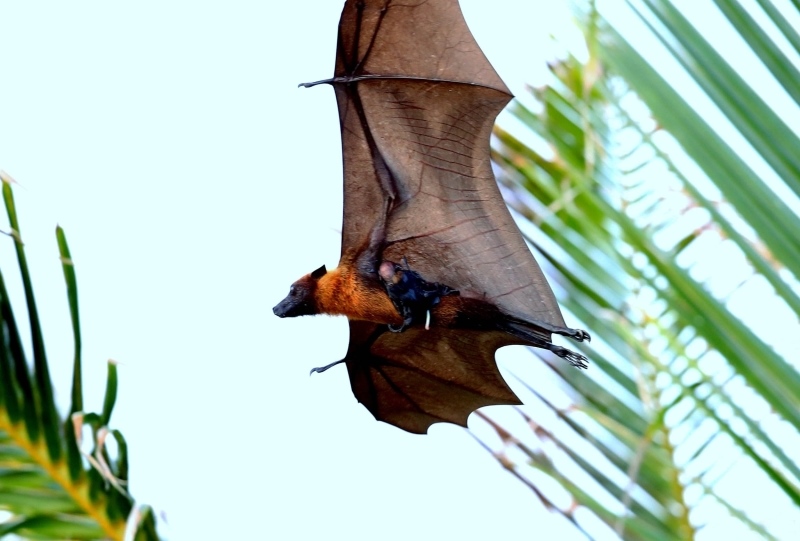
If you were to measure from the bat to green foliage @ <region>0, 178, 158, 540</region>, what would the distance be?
0.54 m

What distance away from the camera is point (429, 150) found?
6.88 ft

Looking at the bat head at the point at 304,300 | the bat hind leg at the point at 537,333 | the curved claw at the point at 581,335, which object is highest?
the bat head at the point at 304,300

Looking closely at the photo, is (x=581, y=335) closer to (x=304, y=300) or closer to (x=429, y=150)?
(x=429, y=150)

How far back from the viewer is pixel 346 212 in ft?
A: 6.59

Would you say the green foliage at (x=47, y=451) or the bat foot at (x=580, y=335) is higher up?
the green foliage at (x=47, y=451)

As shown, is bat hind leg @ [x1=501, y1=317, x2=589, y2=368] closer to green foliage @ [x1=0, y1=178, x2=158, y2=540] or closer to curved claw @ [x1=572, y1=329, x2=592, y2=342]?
curved claw @ [x1=572, y1=329, x2=592, y2=342]

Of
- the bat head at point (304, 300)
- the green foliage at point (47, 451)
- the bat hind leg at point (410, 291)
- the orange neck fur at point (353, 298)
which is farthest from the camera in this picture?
the bat head at point (304, 300)

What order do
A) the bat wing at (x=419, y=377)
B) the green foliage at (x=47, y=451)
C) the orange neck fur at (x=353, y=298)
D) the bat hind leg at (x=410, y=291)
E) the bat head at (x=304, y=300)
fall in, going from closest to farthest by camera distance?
1. the green foliage at (x=47, y=451)
2. the bat hind leg at (x=410, y=291)
3. the orange neck fur at (x=353, y=298)
4. the bat head at (x=304, y=300)
5. the bat wing at (x=419, y=377)

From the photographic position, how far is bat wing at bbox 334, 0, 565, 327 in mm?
1952

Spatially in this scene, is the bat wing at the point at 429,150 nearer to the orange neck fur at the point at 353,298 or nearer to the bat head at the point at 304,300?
the orange neck fur at the point at 353,298

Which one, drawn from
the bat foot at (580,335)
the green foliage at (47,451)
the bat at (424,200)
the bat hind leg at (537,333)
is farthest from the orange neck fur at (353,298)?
the green foliage at (47,451)

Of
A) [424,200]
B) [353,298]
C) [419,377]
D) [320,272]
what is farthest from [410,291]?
[419,377]

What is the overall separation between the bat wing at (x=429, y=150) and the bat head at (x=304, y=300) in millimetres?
235

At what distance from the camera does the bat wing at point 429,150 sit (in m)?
1.95
